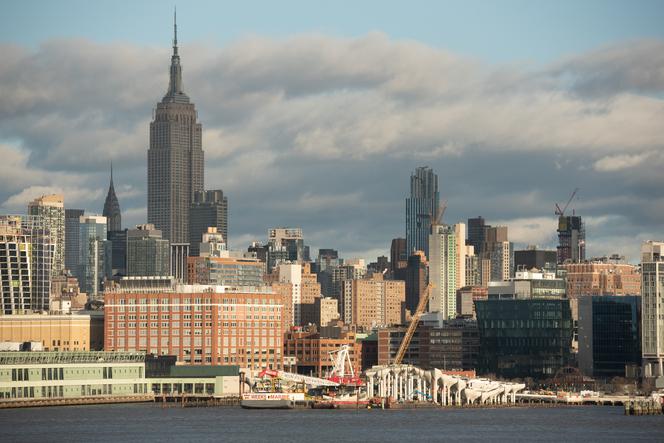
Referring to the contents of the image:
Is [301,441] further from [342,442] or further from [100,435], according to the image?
[100,435]

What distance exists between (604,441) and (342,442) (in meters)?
30.5

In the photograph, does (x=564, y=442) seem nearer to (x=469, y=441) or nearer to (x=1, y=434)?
(x=469, y=441)

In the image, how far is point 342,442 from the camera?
19200 cm

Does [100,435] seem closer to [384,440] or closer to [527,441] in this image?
[384,440]

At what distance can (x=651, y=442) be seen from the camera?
19688 centimetres

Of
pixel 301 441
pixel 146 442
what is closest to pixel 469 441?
pixel 301 441

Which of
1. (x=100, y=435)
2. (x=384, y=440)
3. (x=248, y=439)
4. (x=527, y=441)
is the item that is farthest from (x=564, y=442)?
(x=100, y=435)

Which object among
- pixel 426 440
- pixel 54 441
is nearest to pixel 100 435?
pixel 54 441

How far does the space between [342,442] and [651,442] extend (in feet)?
115

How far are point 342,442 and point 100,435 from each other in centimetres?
2861

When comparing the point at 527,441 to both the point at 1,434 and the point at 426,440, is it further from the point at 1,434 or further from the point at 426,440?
the point at 1,434

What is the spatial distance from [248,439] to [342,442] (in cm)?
1149

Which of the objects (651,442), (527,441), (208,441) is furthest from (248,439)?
(651,442)

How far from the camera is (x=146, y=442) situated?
7515 inches
